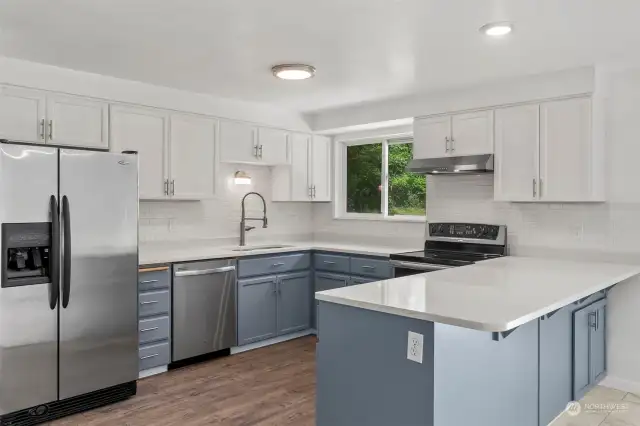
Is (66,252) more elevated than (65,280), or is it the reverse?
(66,252)

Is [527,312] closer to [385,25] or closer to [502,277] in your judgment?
[502,277]

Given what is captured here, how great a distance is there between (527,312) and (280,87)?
9.55 feet

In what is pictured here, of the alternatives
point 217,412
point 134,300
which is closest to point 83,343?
point 134,300

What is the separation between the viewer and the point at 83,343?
3.25 m

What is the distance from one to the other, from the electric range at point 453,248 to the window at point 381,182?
0.55m

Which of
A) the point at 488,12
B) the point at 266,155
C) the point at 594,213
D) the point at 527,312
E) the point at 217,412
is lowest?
the point at 217,412

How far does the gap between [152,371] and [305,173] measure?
254 cm

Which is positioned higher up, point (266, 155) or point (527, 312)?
point (266, 155)

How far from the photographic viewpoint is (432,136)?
4.46 m

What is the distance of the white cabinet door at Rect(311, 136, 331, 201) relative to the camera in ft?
18.3

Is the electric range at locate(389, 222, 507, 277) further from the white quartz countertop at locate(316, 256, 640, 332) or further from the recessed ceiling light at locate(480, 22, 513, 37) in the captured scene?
the recessed ceiling light at locate(480, 22, 513, 37)

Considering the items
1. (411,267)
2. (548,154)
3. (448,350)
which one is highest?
(548,154)

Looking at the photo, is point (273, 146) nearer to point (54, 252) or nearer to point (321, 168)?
point (321, 168)

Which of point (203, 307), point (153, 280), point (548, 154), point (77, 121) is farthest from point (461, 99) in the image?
point (77, 121)
